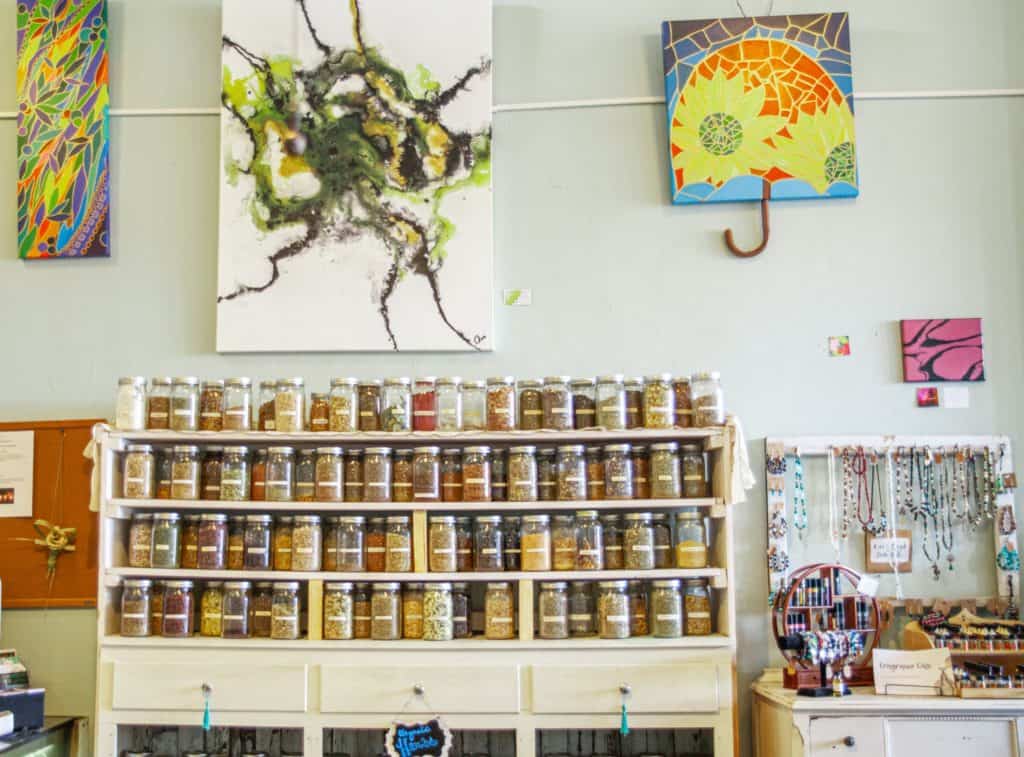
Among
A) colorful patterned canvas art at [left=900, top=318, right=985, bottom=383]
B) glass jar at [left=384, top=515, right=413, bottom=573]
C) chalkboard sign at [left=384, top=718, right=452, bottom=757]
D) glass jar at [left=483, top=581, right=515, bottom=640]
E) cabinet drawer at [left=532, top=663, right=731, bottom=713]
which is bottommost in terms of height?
chalkboard sign at [left=384, top=718, right=452, bottom=757]

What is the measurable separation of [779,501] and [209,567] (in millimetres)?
1858

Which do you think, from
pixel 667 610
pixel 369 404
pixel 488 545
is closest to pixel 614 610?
pixel 667 610

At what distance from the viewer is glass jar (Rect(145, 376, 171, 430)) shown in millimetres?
3473

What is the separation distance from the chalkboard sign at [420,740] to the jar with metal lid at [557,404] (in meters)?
0.96

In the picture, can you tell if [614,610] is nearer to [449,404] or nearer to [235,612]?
[449,404]

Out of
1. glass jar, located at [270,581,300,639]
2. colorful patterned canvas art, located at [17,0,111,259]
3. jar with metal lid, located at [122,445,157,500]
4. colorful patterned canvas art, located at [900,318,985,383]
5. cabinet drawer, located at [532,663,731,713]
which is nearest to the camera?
cabinet drawer, located at [532,663,731,713]

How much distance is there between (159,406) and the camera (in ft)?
11.4

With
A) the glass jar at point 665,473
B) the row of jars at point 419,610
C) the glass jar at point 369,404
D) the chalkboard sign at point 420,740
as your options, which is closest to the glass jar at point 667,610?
the row of jars at point 419,610

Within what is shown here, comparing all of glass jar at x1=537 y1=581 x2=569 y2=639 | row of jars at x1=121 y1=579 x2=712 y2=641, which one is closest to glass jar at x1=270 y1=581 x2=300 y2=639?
row of jars at x1=121 y1=579 x2=712 y2=641

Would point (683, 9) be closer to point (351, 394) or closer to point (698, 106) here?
point (698, 106)

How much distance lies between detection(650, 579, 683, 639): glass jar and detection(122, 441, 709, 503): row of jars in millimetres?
275

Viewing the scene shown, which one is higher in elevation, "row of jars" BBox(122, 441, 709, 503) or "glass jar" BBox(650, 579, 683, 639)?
"row of jars" BBox(122, 441, 709, 503)

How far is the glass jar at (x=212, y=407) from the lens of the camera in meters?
3.46

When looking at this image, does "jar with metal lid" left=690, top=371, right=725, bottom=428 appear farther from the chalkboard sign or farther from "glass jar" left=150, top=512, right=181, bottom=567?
→ "glass jar" left=150, top=512, right=181, bottom=567
